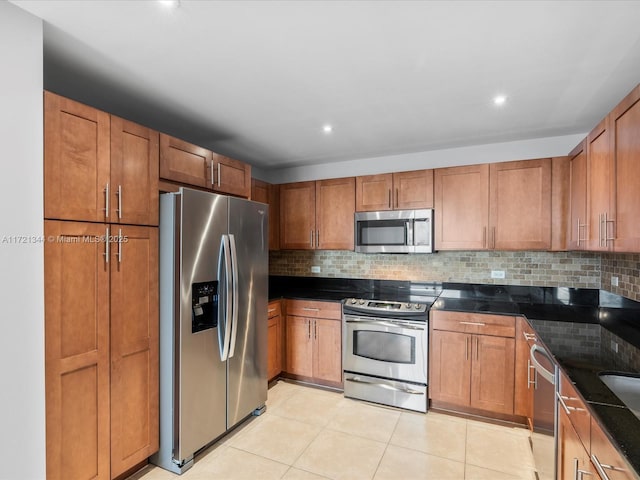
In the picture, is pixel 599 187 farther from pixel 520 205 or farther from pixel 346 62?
pixel 346 62

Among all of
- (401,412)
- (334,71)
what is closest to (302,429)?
(401,412)

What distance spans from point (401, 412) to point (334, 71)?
2.77 m

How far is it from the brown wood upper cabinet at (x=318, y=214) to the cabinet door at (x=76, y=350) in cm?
228

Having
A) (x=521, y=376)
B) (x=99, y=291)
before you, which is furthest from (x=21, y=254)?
(x=521, y=376)

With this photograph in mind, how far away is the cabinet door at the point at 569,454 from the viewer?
4.00 feet

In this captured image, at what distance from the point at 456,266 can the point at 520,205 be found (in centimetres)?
85

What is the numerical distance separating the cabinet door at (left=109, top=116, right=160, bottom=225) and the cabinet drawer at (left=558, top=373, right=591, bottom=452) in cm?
235

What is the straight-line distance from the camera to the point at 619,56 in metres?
1.70

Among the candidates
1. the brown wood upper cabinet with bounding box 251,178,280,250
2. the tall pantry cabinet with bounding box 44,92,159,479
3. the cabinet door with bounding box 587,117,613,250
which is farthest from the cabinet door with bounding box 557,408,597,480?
the brown wood upper cabinet with bounding box 251,178,280,250

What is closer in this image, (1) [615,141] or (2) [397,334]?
(1) [615,141]

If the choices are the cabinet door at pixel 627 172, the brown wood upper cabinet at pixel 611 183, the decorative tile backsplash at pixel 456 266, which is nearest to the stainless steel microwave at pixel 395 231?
the decorative tile backsplash at pixel 456 266

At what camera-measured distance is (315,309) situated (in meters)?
3.43

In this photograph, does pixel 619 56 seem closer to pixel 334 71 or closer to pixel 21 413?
pixel 334 71

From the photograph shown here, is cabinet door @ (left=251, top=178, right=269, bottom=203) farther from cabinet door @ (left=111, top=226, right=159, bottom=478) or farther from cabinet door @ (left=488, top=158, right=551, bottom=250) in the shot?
cabinet door @ (left=488, top=158, right=551, bottom=250)
